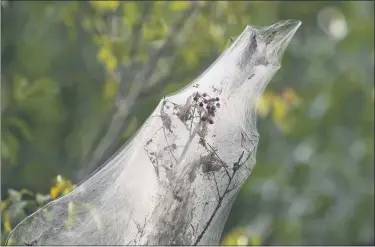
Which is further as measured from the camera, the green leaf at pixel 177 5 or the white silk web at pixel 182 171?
the green leaf at pixel 177 5

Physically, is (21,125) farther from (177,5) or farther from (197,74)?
(197,74)

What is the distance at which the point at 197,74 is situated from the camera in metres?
4.10

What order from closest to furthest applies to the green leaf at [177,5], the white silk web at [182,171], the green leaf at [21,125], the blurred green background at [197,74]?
the white silk web at [182,171], the green leaf at [21,125], the green leaf at [177,5], the blurred green background at [197,74]

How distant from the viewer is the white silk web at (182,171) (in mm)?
1846

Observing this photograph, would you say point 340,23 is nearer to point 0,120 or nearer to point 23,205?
point 0,120

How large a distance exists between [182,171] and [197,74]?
2273 mm

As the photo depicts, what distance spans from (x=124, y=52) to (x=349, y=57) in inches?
128

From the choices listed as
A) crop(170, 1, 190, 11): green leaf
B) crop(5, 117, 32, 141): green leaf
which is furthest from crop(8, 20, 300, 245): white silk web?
crop(170, 1, 190, 11): green leaf

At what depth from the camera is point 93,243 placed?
1.95 m

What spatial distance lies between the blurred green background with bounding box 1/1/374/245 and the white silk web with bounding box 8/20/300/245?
4.92ft

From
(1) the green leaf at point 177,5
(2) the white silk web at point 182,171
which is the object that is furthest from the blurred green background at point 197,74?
(2) the white silk web at point 182,171

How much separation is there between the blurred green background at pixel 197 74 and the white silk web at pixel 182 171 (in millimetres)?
1500

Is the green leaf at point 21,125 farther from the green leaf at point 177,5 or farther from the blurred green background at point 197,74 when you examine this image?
the green leaf at point 177,5

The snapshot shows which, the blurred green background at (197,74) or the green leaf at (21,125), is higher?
the blurred green background at (197,74)
